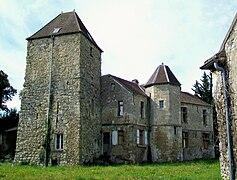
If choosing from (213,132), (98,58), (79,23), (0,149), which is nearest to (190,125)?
(213,132)

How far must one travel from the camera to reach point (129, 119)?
1035 inches

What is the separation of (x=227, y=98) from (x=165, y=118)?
1782 cm

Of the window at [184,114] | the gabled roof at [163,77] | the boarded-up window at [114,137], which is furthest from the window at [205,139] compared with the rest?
the boarded-up window at [114,137]

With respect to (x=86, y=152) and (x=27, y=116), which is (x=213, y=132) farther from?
(x=27, y=116)

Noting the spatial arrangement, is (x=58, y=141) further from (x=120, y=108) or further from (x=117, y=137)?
(x=120, y=108)

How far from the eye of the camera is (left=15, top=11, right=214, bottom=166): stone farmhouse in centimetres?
→ 2341

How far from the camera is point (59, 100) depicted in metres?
24.0

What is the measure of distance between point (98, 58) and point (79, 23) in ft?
11.8

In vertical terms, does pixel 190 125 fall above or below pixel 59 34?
below

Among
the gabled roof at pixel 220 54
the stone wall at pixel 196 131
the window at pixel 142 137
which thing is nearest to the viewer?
the gabled roof at pixel 220 54

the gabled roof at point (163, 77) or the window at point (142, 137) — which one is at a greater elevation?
the gabled roof at point (163, 77)

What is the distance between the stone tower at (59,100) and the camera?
23.1 meters

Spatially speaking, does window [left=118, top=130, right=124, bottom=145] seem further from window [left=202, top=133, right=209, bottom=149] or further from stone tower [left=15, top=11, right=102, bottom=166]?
window [left=202, top=133, right=209, bottom=149]

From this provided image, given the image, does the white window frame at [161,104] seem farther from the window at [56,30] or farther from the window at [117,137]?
the window at [56,30]
